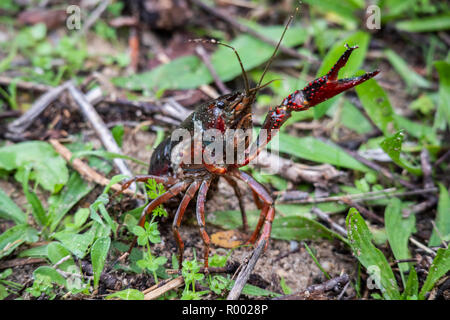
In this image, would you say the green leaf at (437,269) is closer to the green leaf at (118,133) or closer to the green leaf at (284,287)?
the green leaf at (284,287)

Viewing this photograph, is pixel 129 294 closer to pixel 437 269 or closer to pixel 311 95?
pixel 311 95

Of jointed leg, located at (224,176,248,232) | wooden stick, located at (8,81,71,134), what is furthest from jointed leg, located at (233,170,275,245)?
wooden stick, located at (8,81,71,134)

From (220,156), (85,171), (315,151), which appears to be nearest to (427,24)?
(315,151)

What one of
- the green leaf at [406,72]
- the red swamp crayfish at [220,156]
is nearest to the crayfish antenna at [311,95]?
the red swamp crayfish at [220,156]

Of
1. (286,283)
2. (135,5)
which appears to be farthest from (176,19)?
(286,283)

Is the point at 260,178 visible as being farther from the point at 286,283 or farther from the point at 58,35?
the point at 58,35

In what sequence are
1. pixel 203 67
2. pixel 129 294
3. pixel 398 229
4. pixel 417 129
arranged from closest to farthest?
1. pixel 129 294
2. pixel 398 229
3. pixel 417 129
4. pixel 203 67
